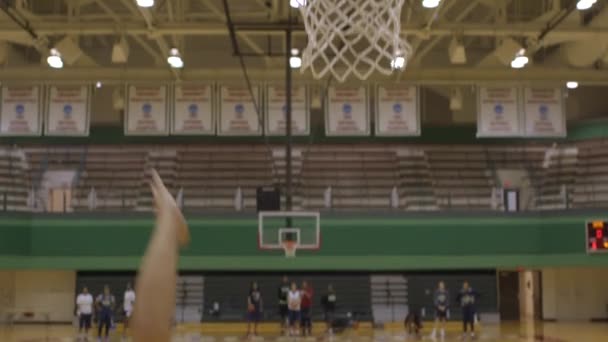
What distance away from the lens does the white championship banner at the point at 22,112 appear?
67.1ft

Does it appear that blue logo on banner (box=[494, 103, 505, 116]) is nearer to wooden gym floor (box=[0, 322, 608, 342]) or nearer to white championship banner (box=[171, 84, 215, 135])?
wooden gym floor (box=[0, 322, 608, 342])

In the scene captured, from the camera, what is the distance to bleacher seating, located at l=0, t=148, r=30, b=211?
24.0m

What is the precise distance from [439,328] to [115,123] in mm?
12898


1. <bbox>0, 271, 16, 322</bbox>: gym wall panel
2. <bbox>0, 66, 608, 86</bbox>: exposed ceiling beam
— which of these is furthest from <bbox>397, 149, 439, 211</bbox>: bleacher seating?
<bbox>0, 271, 16, 322</bbox>: gym wall panel

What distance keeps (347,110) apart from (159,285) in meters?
18.3

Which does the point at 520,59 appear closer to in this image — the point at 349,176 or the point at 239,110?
the point at 239,110

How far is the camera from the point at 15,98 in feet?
67.6

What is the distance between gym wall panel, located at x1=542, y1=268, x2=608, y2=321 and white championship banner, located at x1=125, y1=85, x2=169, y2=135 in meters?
14.0

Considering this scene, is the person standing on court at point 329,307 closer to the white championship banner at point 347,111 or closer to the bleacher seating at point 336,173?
the bleacher seating at point 336,173

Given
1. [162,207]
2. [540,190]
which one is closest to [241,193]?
[540,190]

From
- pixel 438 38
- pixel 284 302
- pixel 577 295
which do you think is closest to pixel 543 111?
pixel 438 38

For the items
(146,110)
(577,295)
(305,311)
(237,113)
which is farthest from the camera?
(577,295)

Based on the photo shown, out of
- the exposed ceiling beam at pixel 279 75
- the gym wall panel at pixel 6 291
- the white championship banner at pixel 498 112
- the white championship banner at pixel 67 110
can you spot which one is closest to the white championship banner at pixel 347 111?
the exposed ceiling beam at pixel 279 75

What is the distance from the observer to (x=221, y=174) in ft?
88.6
